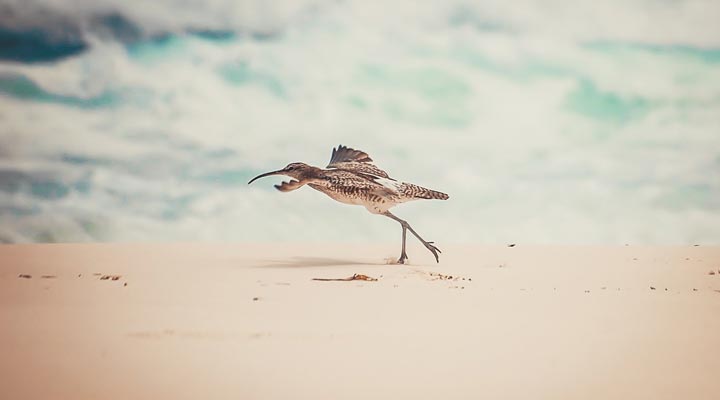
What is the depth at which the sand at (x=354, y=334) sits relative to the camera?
4.12 m

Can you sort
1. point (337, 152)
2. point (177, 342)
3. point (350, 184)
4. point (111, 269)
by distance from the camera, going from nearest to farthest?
point (177, 342), point (111, 269), point (350, 184), point (337, 152)

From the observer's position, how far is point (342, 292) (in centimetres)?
719

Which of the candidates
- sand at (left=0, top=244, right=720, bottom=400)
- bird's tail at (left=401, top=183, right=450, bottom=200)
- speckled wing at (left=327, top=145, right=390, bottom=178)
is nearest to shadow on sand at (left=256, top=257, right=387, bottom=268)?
sand at (left=0, top=244, right=720, bottom=400)

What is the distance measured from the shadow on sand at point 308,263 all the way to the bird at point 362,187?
0.76 m

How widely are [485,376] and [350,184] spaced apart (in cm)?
641

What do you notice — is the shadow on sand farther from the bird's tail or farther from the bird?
the bird's tail

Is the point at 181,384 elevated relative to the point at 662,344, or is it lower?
lower

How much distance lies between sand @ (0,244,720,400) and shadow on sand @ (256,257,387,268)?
637mm

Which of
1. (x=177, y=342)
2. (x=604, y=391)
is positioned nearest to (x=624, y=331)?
(x=604, y=391)

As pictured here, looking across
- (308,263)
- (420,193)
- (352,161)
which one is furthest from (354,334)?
(352,161)

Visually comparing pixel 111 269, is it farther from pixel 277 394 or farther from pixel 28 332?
pixel 277 394

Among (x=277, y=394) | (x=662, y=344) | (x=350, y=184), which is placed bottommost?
(x=277, y=394)

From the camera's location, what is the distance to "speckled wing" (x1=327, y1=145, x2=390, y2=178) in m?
11.5

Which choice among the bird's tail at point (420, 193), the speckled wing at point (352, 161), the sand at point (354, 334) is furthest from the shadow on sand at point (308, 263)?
the speckled wing at point (352, 161)
